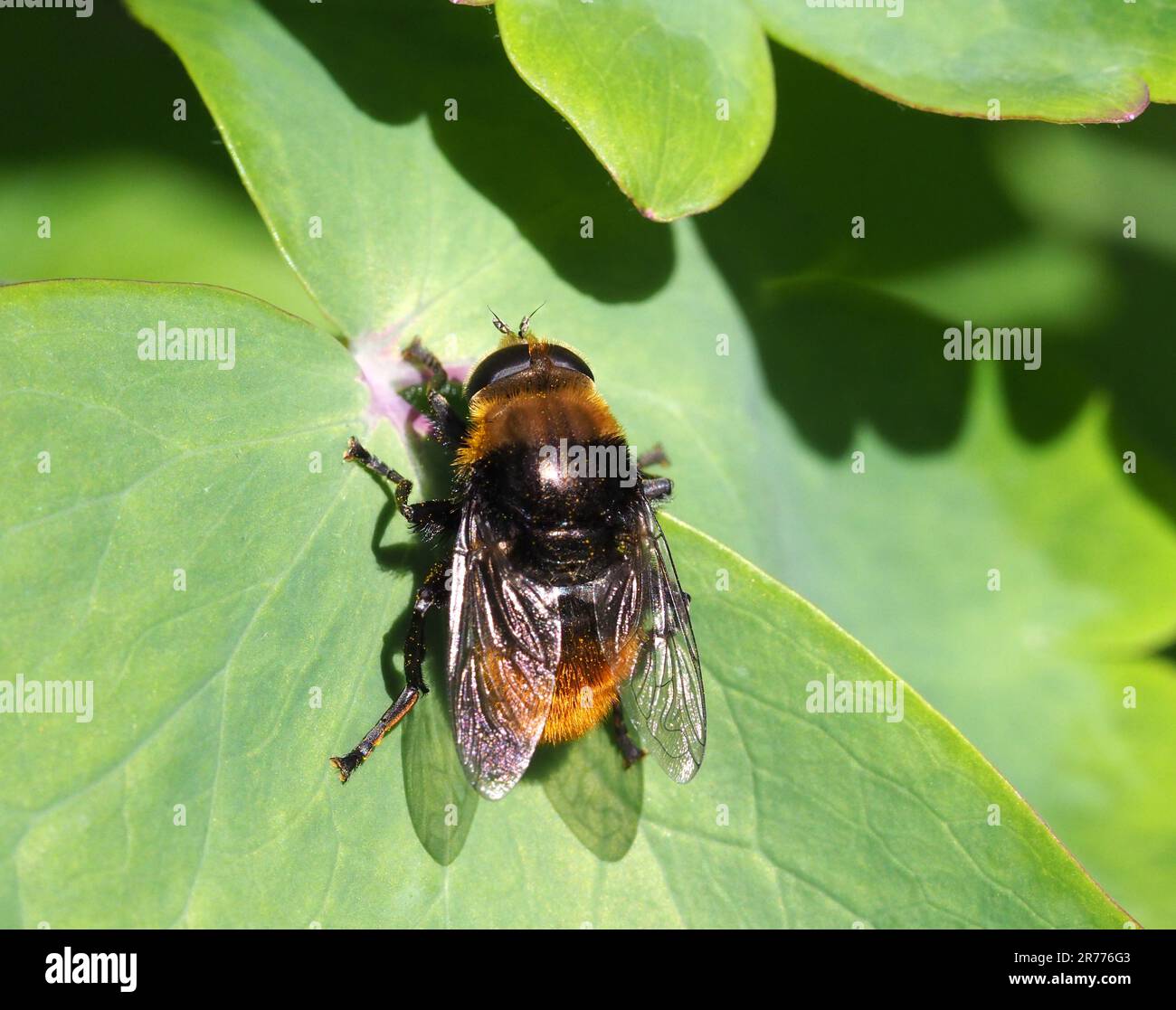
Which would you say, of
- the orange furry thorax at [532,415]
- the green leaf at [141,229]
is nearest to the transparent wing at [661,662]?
the orange furry thorax at [532,415]

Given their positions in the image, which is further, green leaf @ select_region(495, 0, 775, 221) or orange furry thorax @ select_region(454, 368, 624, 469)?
orange furry thorax @ select_region(454, 368, 624, 469)

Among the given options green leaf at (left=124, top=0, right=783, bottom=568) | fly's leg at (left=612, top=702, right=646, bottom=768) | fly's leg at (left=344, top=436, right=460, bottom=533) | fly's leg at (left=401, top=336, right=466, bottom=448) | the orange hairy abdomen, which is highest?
green leaf at (left=124, top=0, right=783, bottom=568)

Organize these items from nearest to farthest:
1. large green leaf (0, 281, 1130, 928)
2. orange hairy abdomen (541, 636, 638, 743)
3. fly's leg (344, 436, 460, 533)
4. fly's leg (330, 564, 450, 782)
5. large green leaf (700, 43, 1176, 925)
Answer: large green leaf (0, 281, 1130, 928), fly's leg (330, 564, 450, 782), fly's leg (344, 436, 460, 533), orange hairy abdomen (541, 636, 638, 743), large green leaf (700, 43, 1176, 925)

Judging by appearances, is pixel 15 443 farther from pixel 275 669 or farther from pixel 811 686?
pixel 811 686

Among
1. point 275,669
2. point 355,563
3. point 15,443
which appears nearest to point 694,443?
point 355,563

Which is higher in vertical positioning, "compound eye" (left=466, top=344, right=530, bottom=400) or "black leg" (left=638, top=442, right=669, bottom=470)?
"compound eye" (left=466, top=344, right=530, bottom=400)

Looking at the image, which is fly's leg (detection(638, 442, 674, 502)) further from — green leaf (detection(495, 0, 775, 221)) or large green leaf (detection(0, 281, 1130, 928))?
green leaf (detection(495, 0, 775, 221))

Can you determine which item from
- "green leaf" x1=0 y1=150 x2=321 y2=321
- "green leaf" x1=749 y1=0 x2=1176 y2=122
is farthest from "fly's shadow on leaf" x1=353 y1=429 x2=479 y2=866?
"green leaf" x1=749 y1=0 x2=1176 y2=122

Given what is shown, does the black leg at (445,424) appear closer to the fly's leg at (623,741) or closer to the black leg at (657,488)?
the black leg at (657,488)
